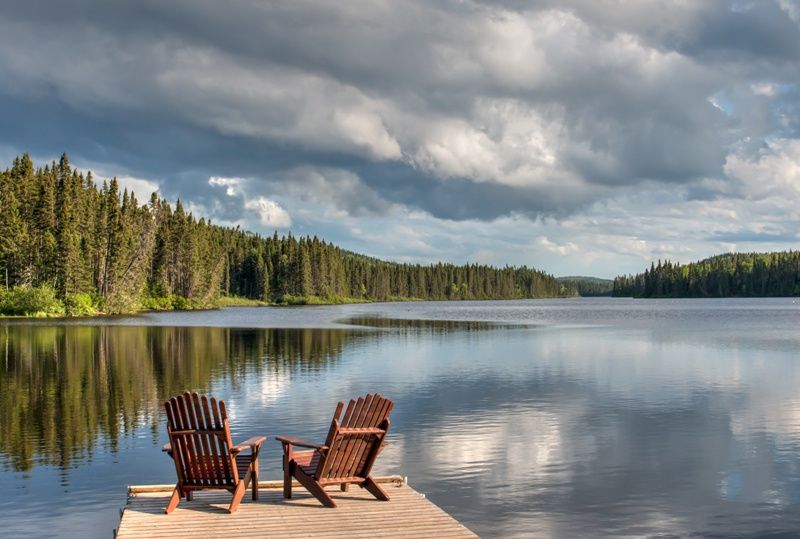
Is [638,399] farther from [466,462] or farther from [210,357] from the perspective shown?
[210,357]

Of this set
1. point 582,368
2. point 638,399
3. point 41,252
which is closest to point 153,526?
point 638,399

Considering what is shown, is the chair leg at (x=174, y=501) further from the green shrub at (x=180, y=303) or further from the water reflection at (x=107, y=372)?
the green shrub at (x=180, y=303)

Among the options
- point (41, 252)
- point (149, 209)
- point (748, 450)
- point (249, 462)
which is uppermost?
point (149, 209)

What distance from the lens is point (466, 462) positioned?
18.8 meters

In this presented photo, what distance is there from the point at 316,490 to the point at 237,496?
50.0 inches

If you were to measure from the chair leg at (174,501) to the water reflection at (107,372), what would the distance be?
7.41m

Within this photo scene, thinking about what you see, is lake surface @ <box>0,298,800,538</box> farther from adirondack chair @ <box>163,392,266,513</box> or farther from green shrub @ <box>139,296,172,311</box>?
green shrub @ <box>139,296,172,311</box>

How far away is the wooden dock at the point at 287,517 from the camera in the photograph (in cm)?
1114

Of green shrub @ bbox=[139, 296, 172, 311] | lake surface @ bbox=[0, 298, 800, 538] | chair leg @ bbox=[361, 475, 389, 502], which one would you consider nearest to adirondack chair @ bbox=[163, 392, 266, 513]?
chair leg @ bbox=[361, 475, 389, 502]

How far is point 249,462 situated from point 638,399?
2063cm

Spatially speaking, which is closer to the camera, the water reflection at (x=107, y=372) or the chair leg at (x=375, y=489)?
the chair leg at (x=375, y=489)

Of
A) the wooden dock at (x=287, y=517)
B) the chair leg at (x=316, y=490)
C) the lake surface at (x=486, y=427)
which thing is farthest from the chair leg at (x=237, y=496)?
the lake surface at (x=486, y=427)

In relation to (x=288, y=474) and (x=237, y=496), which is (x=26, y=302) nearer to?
(x=288, y=474)

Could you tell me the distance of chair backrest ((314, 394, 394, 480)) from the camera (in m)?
13.0
